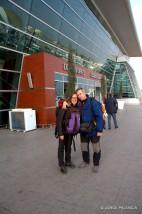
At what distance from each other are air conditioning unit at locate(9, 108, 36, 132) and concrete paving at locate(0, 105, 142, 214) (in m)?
5.54

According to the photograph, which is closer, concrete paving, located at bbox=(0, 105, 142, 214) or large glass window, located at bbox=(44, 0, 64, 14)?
concrete paving, located at bbox=(0, 105, 142, 214)

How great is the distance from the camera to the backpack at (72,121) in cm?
602

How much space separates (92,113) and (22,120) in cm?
842

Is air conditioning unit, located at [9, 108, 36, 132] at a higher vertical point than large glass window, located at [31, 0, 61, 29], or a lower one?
lower

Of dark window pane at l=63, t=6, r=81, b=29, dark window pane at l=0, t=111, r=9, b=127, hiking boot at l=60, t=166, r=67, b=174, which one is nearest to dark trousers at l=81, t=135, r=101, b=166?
hiking boot at l=60, t=166, r=67, b=174

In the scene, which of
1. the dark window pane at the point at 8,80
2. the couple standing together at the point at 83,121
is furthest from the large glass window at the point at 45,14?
the couple standing together at the point at 83,121

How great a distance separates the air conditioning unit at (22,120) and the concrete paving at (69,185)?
5.54 meters

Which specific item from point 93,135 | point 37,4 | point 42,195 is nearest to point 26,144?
point 93,135

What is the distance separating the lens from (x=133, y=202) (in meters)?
4.31

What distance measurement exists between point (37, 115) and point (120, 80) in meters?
41.0

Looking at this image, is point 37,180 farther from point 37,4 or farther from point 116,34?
point 116,34

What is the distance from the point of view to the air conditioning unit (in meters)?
14.0

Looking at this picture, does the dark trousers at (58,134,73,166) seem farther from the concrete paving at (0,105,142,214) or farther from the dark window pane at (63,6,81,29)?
the dark window pane at (63,6,81,29)

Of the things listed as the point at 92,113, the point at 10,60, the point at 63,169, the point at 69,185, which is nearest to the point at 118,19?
the point at 10,60
